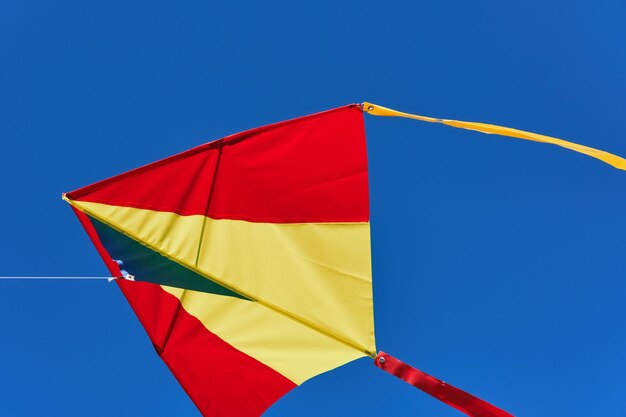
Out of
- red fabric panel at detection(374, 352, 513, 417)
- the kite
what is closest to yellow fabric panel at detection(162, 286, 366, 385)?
the kite

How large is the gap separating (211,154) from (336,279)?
4.30 feet

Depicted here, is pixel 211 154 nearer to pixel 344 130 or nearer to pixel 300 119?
pixel 300 119

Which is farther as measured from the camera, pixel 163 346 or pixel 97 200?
pixel 163 346

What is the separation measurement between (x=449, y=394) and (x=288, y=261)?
1.50m

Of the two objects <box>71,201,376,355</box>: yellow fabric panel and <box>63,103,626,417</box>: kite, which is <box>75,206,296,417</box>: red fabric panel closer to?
<box>63,103,626,417</box>: kite

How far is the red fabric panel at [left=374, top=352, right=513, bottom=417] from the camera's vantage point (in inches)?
100

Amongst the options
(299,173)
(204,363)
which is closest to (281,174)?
(299,173)

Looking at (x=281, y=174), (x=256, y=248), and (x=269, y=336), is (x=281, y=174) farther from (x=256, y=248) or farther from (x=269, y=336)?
(x=269, y=336)

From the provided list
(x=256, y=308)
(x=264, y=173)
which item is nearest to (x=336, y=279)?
(x=256, y=308)

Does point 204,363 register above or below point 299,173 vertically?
below

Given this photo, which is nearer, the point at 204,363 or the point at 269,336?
the point at 269,336

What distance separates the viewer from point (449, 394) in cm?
264

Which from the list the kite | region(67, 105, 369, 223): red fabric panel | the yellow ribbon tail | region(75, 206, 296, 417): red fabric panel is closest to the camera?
the yellow ribbon tail

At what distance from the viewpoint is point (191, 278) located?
11.2 ft
